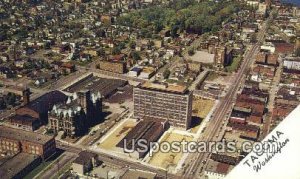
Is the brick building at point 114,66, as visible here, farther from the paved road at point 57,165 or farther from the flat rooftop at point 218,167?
the flat rooftop at point 218,167

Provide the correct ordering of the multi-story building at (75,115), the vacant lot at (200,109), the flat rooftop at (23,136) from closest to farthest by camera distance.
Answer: the flat rooftop at (23,136), the multi-story building at (75,115), the vacant lot at (200,109)

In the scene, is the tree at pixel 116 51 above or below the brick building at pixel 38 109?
above

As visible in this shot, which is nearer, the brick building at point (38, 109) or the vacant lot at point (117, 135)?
the vacant lot at point (117, 135)

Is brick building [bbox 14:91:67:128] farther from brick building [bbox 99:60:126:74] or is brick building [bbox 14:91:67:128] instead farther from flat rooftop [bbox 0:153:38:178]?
brick building [bbox 99:60:126:74]

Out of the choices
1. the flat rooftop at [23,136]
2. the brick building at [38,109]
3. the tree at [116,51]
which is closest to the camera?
the flat rooftop at [23,136]

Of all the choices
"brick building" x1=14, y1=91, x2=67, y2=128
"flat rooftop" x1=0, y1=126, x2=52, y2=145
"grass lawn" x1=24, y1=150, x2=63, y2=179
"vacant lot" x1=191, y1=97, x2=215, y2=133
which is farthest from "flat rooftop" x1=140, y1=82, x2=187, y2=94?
"flat rooftop" x1=0, y1=126, x2=52, y2=145

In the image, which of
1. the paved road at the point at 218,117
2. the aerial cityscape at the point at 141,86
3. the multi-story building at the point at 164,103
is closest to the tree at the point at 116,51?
the aerial cityscape at the point at 141,86

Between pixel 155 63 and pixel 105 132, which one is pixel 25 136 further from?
pixel 155 63

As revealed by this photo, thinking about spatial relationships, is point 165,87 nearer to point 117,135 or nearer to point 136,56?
point 117,135

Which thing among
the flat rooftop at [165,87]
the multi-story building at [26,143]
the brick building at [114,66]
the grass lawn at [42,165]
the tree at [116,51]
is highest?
the flat rooftop at [165,87]

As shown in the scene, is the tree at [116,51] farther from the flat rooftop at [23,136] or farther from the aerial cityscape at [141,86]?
the flat rooftop at [23,136]
